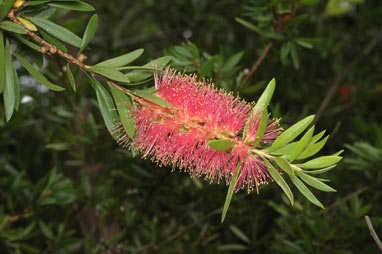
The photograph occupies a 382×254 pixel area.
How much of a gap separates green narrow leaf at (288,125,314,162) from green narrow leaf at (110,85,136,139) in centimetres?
53

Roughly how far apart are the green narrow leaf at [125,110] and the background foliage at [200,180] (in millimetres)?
317

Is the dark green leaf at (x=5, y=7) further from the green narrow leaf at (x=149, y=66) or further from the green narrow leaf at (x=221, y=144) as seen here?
the green narrow leaf at (x=221, y=144)

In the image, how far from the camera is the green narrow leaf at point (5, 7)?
51.3 inches

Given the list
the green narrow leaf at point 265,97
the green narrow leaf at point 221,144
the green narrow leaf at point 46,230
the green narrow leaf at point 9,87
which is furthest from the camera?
the green narrow leaf at point 46,230

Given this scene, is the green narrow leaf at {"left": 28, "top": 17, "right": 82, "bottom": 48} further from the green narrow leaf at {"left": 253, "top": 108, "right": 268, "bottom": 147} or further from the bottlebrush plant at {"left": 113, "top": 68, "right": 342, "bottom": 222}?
the green narrow leaf at {"left": 253, "top": 108, "right": 268, "bottom": 147}

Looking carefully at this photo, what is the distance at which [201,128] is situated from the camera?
4.25 ft

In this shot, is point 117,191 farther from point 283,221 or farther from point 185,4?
point 185,4

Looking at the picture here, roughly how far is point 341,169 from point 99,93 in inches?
69.9

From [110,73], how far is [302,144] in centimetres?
67

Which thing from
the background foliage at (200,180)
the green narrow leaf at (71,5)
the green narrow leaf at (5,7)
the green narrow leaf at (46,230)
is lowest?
the green narrow leaf at (46,230)

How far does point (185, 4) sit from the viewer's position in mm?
3086

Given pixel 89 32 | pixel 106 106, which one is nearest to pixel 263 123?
pixel 106 106

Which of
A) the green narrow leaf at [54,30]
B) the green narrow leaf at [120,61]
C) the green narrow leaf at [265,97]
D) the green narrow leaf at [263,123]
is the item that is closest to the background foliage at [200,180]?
the green narrow leaf at [54,30]

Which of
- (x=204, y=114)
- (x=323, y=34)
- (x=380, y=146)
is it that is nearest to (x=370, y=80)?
(x=323, y=34)
